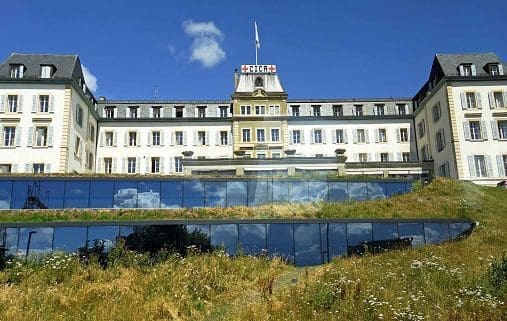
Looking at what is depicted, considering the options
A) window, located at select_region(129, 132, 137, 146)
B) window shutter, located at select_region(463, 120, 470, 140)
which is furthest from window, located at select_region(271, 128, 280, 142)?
window shutter, located at select_region(463, 120, 470, 140)

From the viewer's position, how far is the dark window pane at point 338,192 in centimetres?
3691

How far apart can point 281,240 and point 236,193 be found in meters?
9.82

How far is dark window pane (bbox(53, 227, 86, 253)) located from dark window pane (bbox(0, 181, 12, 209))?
10.2 metres

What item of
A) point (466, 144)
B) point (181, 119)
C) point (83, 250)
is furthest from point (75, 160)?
point (466, 144)

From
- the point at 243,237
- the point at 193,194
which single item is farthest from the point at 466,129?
the point at 243,237

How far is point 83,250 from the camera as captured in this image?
25.0 m

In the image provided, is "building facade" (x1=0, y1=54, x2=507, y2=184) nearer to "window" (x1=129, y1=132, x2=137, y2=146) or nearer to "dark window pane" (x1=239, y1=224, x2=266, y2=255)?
"window" (x1=129, y1=132, x2=137, y2=146)

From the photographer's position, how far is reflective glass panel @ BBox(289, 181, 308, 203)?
3653 cm

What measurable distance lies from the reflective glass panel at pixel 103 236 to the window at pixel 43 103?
24.4m

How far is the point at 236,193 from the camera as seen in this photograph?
117 ft

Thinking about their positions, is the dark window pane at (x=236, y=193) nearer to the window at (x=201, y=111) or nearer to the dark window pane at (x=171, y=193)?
the dark window pane at (x=171, y=193)

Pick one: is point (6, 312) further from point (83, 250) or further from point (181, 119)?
point (181, 119)

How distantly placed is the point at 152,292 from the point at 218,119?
40.7m

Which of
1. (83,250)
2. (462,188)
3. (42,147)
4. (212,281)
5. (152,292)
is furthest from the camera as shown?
(42,147)
